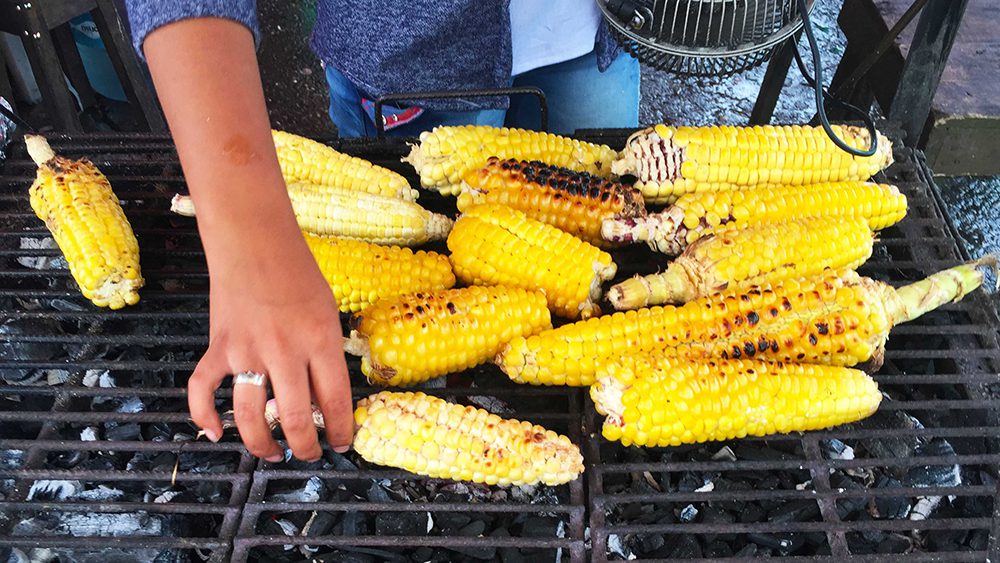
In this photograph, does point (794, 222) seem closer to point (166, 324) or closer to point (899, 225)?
point (899, 225)

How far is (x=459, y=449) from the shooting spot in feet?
5.72

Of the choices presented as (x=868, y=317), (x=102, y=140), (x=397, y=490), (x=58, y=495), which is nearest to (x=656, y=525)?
(x=397, y=490)

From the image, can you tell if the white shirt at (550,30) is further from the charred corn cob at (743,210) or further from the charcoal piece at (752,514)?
the charcoal piece at (752,514)

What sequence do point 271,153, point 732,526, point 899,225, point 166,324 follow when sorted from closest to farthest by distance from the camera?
point 271,153, point 732,526, point 166,324, point 899,225

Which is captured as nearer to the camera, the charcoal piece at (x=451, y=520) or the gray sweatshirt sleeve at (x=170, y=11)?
the gray sweatshirt sleeve at (x=170, y=11)

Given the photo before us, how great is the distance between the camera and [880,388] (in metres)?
2.14

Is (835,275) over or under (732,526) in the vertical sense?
over

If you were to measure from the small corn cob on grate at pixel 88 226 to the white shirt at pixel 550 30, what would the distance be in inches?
61.2

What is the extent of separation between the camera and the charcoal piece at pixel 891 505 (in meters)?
1.92

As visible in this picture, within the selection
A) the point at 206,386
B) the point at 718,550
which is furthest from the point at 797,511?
the point at 206,386

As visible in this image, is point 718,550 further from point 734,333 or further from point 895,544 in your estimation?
point 734,333

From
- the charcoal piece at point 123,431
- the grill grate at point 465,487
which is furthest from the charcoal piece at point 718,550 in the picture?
the charcoal piece at point 123,431

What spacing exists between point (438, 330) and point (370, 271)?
33 centimetres

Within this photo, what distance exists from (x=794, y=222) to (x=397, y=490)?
146cm
